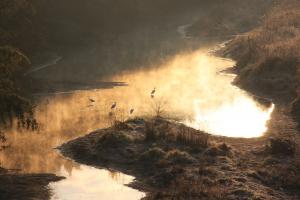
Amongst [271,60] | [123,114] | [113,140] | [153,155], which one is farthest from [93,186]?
[271,60]

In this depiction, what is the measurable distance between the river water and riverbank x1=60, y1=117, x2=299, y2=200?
103cm

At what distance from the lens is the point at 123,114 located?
3588 cm

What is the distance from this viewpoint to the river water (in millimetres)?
24922

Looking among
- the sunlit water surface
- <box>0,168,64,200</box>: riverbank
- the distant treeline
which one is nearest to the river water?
the sunlit water surface

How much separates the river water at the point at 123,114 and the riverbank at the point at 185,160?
103cm

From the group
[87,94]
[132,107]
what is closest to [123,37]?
[87,94]

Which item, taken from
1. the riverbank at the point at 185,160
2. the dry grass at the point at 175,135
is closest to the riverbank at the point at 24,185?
the riverbank at the point at 185,160

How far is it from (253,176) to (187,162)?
3.07 metres

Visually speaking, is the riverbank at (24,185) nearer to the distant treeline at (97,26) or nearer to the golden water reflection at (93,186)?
the golden water reflection at (93,186)

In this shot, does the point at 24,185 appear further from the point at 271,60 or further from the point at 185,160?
the point at 271,60

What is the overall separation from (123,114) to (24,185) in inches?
514

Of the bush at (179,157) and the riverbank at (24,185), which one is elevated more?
the bush at (179,157)

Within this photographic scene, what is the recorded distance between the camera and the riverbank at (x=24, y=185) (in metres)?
22.5

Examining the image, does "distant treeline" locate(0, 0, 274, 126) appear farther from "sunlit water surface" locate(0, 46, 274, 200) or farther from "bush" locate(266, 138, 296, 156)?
"bush" locate(266, 138, 296, 156)
